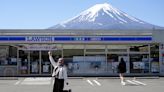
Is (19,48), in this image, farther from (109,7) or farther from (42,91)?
(109,7)

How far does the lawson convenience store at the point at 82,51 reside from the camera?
32.1m

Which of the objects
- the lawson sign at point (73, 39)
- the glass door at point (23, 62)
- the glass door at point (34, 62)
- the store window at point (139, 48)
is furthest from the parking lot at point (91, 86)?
the store window at point (139, 48)

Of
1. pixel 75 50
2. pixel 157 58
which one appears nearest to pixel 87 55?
pixel 75 50

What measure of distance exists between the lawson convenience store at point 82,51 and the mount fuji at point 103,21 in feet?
145

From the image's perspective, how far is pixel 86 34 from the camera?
1272 inches

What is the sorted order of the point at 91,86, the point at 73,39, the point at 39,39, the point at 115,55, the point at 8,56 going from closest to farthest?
the point at 91,86, the point at 39,39, the point at 73,39, the point at 8,56, the point at 115,55

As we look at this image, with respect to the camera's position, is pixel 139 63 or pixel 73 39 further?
pixel 139 63

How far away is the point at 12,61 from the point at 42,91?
14244 mm

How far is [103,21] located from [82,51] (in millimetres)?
63068

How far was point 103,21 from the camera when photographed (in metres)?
95.5

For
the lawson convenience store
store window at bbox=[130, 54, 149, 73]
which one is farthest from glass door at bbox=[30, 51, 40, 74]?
store window at bbox=[130, 54, 149, 73]

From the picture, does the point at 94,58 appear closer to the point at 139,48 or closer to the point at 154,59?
the point at 139,48

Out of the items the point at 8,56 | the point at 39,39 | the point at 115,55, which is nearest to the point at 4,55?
the point at 8,56

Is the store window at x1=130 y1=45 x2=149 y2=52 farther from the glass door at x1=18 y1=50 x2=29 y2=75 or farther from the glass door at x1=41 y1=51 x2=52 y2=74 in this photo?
the glass door at x1=18 y1=50 x2=29 y2=75
